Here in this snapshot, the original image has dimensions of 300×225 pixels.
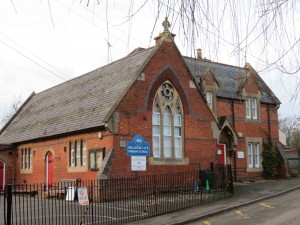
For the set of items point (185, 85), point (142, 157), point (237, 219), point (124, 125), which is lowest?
point (237, 219)

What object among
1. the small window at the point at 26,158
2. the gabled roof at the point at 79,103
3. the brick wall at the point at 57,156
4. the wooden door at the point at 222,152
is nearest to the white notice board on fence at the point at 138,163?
the brick wall at the point at 57,156

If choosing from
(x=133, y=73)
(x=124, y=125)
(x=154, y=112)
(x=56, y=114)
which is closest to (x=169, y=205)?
(x=124, y=125)

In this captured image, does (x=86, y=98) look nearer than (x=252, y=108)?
Yes

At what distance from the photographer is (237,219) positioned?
13242mm

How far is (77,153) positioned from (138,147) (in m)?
3.75

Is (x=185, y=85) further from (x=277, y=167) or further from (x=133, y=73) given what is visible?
(x=277, y=167)

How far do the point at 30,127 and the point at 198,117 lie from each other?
12261mm

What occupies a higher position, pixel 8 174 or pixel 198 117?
pixel 198 117

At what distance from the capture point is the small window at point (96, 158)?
19.5m

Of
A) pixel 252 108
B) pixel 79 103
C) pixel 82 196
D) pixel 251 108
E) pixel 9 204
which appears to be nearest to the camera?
pixel 9 204

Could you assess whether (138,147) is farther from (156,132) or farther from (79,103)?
(79,103)

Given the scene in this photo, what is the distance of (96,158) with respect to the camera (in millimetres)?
19859

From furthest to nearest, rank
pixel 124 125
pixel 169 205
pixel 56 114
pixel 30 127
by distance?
pixel 30 127 → pixel 56 114 → pixel 124 125 → pixel 169 205

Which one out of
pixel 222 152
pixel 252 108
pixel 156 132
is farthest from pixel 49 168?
pixel 252 108
